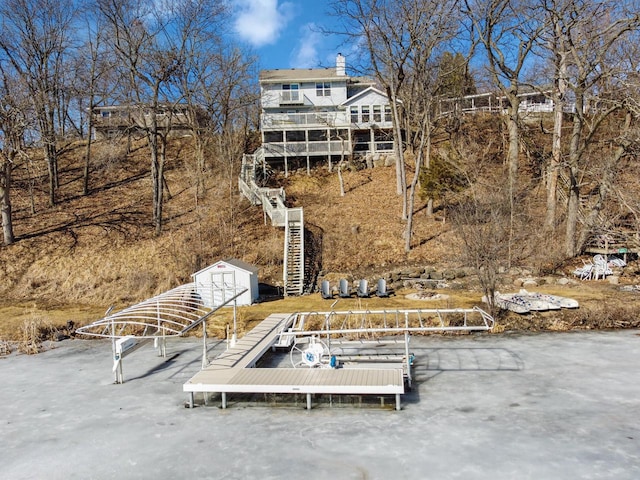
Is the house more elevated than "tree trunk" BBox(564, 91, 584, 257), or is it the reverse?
the house

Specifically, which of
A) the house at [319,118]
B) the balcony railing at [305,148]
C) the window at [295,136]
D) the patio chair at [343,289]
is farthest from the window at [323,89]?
the patio chair at [343,289]

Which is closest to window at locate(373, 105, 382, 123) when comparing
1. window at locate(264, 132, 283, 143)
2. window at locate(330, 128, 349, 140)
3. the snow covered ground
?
window at locate(330, 128, 349, 140)

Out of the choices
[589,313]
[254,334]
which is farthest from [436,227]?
[254,334]

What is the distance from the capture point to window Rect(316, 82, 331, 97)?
141 feet

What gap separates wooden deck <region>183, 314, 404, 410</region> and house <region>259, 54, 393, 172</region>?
28.4 metres

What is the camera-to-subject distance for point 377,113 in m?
40.5

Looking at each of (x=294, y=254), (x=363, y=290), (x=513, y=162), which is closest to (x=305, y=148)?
(x=294, y=254)

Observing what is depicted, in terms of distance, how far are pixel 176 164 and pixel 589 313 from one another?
32.9m

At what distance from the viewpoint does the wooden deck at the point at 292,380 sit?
999 cm

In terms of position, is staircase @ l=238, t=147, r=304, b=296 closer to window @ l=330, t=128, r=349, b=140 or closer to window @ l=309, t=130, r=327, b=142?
window @ l=309, t=130, r=327, b=142

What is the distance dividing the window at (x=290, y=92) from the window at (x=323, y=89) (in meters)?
1.72

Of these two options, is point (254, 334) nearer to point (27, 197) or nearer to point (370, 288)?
point (370, 288)

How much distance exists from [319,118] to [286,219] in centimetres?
1622

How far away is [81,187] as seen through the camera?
120 ft
